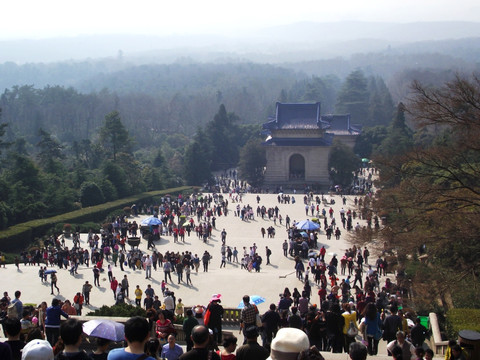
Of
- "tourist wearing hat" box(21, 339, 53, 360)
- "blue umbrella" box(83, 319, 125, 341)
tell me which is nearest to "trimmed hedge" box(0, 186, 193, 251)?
"blue umbrella" box(83, 319, 125, 341)

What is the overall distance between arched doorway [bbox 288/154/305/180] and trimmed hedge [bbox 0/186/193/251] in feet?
56.5

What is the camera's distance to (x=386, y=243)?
17641mm

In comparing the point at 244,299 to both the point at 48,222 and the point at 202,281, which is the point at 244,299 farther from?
the point at 48,222

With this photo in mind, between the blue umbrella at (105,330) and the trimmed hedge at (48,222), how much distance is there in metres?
22.5

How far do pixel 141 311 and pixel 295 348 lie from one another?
8.08 m

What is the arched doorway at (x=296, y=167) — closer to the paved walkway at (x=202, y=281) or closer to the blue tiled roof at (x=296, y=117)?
the blue tiled roof at (x=296, y=117)

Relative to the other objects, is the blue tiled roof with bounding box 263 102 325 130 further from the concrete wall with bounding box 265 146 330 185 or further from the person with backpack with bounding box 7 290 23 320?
the person with backpack with bounding box 7 290 23 320

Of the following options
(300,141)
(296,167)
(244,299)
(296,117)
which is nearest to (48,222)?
(244,299)

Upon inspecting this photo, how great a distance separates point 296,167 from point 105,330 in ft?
163

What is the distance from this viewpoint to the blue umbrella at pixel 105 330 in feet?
30.0

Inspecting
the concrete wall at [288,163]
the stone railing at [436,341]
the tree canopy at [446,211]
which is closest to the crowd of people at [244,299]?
the stone railing at [436,341]

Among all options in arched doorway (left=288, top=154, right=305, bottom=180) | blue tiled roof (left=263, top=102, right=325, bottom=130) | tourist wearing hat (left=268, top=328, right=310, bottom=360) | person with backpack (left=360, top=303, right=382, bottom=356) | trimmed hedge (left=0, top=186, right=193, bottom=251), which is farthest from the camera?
blue tiled roof (left=263, top=102, right=325, bottom=130)

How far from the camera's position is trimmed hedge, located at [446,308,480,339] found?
12.6 meters

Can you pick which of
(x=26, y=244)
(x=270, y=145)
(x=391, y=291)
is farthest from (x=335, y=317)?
(x=270, y=145)
